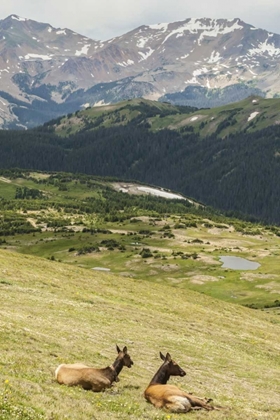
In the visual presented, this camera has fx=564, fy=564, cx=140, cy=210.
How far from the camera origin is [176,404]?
987 inches

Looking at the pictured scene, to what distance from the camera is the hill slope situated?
23844mm

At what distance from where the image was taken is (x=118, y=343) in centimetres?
3841

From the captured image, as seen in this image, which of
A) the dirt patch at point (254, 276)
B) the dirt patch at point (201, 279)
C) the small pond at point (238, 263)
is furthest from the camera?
the small pond at point (238, 263)

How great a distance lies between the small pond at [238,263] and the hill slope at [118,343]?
8144cm

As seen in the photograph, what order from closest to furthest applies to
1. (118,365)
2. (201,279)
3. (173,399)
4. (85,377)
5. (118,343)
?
1. (173,399)
2. (85,377)
3. (118,365)
4. (118,343)
5. (201,279)

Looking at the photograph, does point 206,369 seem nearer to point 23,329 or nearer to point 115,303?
point 23,329

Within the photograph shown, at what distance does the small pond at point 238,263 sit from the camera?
15388 centimetres

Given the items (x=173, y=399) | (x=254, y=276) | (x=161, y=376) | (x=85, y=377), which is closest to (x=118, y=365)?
(x=161, y=376)

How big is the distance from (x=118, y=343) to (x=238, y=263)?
416ft

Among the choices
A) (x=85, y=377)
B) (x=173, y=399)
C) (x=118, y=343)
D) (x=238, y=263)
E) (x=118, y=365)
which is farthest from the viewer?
(x=238, y=263)

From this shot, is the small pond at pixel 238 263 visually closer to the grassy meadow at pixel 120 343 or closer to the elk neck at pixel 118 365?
the grassy meadow at pixel 120 343

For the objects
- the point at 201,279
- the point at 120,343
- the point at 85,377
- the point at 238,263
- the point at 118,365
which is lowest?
the point at 201,279

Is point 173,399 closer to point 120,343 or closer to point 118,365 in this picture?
point 118,365

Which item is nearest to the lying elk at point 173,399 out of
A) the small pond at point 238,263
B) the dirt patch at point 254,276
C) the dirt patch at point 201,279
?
the dirt patch at point 201,279
